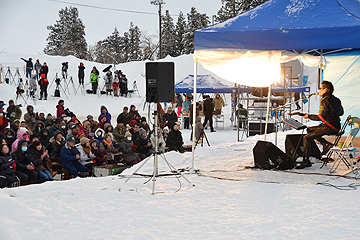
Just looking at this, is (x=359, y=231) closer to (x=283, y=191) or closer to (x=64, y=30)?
(x=283, y=191)

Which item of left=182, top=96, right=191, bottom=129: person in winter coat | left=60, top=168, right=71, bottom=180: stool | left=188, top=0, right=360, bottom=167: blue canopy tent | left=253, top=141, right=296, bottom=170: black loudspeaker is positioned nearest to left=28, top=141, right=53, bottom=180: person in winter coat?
left=60, top=168, right=71, bottom=180: stool

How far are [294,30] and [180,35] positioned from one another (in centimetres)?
4481

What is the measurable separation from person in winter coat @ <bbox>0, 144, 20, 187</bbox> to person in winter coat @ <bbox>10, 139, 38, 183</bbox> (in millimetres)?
118

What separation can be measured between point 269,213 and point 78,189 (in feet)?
8.79

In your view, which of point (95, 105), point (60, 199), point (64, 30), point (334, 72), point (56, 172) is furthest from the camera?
point (64, 30)

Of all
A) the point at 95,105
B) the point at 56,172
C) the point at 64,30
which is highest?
the point at 64,30

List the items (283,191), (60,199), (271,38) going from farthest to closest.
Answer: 1. (271,38)
2. (283,191)
3. (60,199)

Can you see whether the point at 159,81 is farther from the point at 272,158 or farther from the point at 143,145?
the point at 143,145

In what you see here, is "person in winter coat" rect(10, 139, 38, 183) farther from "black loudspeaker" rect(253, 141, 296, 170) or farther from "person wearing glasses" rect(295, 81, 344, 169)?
"person wearing glasses" rect(295, 81, 344, 169)


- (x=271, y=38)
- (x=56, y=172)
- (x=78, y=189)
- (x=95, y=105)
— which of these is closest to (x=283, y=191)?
(x=271, y=38)

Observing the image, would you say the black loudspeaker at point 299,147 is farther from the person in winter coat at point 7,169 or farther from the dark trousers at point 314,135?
the person in winter coat at point 7,169

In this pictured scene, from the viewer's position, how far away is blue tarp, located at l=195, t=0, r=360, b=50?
4887 mm

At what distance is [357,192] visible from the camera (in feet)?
14.6

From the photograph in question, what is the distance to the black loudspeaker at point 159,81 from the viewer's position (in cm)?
462
